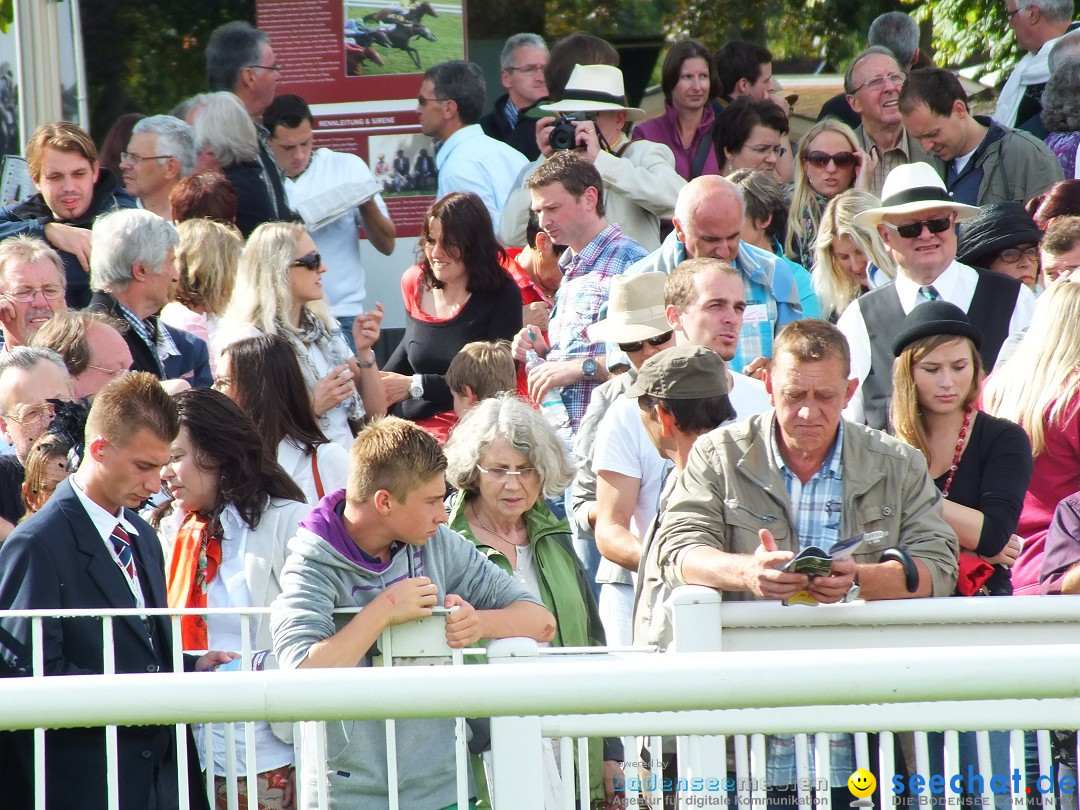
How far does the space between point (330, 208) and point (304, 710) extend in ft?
18.2

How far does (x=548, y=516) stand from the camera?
454cm

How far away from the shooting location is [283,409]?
487 centimetres

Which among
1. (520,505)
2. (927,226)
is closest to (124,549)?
(520,505)

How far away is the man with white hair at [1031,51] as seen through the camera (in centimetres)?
791

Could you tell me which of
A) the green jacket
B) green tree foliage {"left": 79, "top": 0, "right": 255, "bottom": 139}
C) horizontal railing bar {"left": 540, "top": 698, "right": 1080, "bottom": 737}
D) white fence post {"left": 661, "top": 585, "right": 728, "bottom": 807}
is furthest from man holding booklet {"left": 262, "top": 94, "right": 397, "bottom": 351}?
horizontal railing bar {"left": 540, "top": 698, "right": 1080, "bottom": 737}

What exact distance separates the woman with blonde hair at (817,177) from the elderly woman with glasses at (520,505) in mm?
2809

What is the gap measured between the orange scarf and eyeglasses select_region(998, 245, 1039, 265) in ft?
11.5

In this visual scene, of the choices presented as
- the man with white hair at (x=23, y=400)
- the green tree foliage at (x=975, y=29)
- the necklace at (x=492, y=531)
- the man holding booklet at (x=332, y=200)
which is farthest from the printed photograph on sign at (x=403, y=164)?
the green tree foliage at (x=975, y=29)

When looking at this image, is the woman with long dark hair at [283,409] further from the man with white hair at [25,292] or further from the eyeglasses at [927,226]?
the eyeglasses at [927,226]

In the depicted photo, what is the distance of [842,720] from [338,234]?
210 inches

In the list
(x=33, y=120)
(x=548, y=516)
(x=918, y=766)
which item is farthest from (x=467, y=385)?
(x=33, y=120)

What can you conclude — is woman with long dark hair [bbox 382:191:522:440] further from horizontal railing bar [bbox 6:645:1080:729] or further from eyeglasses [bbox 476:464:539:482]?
horizontal railing bar [bbox 6:645:1080:729]

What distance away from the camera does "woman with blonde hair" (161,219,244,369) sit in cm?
615

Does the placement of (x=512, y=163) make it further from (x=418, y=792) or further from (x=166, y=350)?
(x=418, y=792)
